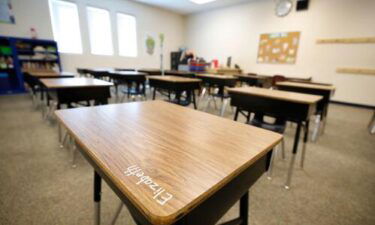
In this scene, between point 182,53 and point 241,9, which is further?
point 182,53

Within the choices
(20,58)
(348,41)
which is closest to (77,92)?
(20,58)

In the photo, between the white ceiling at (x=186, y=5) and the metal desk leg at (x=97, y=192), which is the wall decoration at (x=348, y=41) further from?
the metal desk leg at (x=97, y=192)

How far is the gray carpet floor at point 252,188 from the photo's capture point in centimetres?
118

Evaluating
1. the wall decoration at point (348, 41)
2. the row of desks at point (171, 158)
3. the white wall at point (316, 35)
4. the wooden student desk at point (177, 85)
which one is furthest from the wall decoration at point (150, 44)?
the row of desks at point (171, 158)

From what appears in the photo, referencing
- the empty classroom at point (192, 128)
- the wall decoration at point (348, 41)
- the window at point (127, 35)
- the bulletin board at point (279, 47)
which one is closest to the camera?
the empty classroom at point (192, 128)

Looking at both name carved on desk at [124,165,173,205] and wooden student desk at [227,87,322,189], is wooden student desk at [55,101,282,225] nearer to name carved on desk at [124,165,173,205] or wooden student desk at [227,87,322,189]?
name carved on desk at [124,165,173,205]

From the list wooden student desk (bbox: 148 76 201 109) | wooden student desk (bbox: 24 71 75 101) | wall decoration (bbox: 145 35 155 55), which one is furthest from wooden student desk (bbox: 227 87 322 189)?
wall decoration (bbox: 145 35 155 55)

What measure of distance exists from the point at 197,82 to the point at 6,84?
527 cm

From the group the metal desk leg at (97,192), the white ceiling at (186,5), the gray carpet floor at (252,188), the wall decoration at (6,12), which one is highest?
the white ceiling at (186,5)

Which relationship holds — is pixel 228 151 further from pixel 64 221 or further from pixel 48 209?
pixel 48 209

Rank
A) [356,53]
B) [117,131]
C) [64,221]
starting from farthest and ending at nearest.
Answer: [356,53] < [64,221] < [117,131]

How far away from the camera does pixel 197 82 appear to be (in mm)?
2830

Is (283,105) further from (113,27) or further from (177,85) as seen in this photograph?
(113,27)

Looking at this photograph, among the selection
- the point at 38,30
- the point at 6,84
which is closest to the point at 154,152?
the point at 6,84
